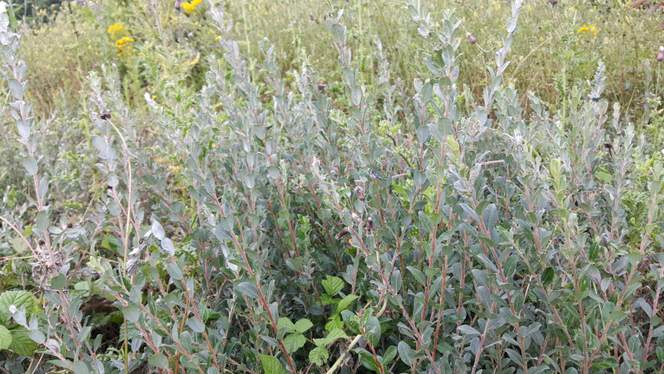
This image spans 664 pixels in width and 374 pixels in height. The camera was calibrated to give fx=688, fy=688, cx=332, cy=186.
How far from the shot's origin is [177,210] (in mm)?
1697

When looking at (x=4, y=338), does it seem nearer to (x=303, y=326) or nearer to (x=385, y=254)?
(x=303, y=326)

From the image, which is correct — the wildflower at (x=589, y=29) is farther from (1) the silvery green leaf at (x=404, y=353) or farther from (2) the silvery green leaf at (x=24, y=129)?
(2) the silvery green leaf at (x=24, y=129)

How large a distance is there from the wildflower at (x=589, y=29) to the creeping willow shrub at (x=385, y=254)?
1730mm

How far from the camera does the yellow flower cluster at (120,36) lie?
18.0 feet

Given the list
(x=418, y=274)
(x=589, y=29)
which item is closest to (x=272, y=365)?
(x=418, y=274)

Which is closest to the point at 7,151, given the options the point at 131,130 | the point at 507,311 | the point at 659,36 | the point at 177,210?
the point at 131,130

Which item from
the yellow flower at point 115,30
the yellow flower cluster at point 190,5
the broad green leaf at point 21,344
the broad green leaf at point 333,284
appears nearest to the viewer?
the broad green leaf at point 333,284

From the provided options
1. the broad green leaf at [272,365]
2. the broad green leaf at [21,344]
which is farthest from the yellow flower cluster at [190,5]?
the broad green leaf at [272,365]

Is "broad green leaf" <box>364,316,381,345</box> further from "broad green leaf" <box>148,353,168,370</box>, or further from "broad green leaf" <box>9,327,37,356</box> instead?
"broad green leaf" <box>9,327,37,356</box>

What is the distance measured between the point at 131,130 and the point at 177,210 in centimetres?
62

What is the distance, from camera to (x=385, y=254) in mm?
1354

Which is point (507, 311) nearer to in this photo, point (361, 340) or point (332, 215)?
point (361, 340)

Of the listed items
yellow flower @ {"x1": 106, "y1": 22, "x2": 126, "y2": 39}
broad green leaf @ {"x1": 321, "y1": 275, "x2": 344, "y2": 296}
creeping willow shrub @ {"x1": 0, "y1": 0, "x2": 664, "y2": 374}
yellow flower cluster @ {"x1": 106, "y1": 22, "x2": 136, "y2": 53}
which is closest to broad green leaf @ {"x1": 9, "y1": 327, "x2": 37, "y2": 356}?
creeping willow shrub @ {"x1": 0, "y1": 0, "x2": 664, "y2": 374}

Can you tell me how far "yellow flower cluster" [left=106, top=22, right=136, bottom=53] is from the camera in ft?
18.0
